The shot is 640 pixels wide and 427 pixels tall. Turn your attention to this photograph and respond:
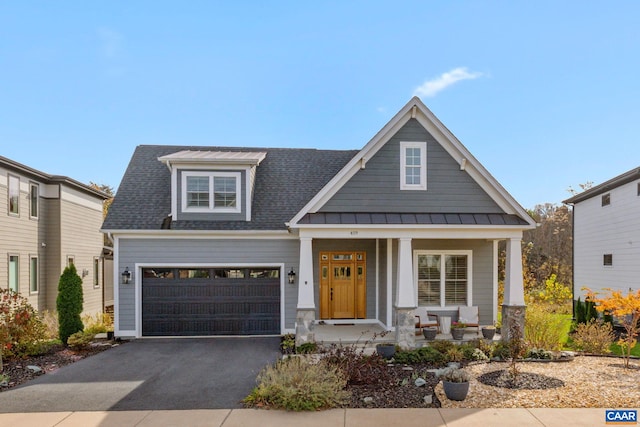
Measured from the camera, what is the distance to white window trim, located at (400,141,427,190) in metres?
12.4

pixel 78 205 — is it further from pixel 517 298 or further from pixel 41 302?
pixel 517 298

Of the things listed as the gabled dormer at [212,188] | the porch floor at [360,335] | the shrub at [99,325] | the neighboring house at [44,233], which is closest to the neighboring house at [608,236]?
the porch floor at [360,335]

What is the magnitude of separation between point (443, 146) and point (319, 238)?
4572 mm

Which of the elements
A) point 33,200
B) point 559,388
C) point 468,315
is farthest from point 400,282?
point 33,200

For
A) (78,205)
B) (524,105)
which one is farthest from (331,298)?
(78,205)

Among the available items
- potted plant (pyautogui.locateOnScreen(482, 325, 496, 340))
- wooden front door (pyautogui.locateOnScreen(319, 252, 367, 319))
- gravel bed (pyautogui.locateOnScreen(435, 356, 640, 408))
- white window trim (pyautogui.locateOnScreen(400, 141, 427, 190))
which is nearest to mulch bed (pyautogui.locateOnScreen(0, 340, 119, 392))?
wooden front door (pyautogui.locateOnScreen(319, 252, 367, 319))

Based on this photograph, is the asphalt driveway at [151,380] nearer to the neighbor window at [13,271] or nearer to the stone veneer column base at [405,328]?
the stone veneer column base at [405,328]

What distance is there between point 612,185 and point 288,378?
14955 mm

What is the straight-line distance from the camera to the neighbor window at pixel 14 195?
50.0ft

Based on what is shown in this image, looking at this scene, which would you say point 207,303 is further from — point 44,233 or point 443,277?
point 44,233

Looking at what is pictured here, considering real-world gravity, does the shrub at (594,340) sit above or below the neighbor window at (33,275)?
below

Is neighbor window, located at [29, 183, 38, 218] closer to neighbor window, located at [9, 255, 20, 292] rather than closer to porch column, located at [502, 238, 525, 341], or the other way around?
neighbor window, located at [9, 255, 20, 292]

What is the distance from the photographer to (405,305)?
11.0 m

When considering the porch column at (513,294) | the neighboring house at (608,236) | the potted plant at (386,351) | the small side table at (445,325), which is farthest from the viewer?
the neighboring house at (608,236)
